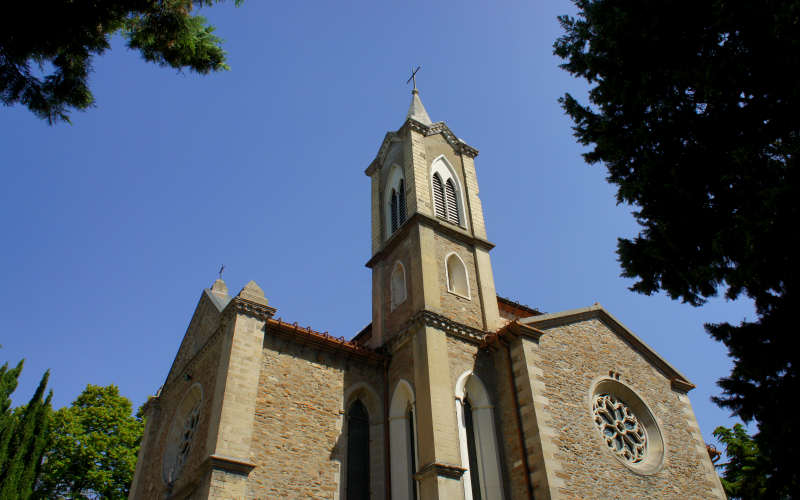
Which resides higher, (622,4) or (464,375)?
(622,4)

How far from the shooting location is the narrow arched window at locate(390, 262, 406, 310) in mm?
17947

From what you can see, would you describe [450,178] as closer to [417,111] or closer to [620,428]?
[417,111]

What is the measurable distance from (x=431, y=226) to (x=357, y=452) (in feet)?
25.0

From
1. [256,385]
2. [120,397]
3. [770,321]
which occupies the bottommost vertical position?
[770,321]

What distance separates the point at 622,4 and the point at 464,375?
10.0 m

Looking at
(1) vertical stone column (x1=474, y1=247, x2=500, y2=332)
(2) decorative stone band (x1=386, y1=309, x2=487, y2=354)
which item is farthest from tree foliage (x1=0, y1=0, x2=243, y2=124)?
(1) vertical stone column (x1=474, y1=247, x2=500, y2=332)

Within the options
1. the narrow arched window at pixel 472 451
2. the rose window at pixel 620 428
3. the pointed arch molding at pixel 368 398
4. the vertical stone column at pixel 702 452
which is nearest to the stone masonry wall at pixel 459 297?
the narrow arched window at pixel 472 451

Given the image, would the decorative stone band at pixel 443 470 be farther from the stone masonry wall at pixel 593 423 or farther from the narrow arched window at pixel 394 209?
the narrow arched window at pixel 394 209

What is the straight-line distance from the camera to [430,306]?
1602cm

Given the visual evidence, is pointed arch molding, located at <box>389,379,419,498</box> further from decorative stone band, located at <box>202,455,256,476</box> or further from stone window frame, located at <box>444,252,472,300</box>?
decorative stone band, located at <box>202,455,256,476</box>

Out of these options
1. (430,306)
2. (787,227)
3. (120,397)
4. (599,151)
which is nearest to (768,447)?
(787,227)

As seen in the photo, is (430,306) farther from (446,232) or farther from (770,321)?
(770,321)

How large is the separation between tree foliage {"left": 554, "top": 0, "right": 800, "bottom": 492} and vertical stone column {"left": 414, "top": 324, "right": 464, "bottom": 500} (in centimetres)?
653

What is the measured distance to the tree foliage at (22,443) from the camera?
19.5m
